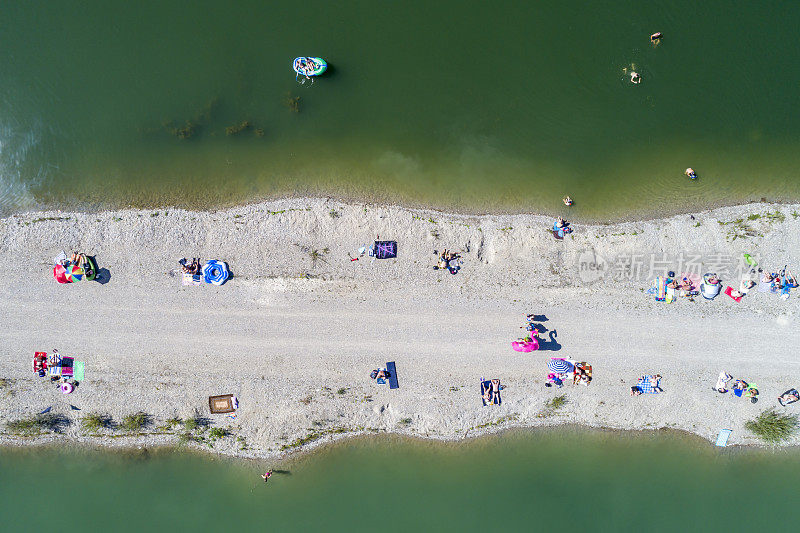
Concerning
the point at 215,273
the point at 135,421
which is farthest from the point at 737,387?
the point at 135,421

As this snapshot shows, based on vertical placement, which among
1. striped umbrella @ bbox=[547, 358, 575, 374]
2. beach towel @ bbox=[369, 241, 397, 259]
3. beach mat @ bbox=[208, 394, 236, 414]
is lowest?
beach mat @ bbox=[208, 394, 236, 414]

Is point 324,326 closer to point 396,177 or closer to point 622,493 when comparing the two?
point 396,177

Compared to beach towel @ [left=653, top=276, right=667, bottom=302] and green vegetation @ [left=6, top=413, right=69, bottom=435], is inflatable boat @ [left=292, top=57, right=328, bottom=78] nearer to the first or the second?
beach towel @ [left=653, top=276, right=667, bottom=302]

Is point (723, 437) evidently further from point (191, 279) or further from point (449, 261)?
point (191, 279)

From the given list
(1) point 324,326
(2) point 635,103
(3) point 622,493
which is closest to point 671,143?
(2) point 635,103

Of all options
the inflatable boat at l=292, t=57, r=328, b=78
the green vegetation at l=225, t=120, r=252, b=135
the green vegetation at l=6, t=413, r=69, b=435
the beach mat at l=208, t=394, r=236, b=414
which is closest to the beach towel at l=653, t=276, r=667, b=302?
the inflatable boat at l=292, t=57, r=328, b=78

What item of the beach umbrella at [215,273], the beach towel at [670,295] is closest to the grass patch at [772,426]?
the beach towel at [670,295]

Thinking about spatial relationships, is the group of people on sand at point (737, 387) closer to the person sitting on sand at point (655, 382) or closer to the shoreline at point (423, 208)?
the person sitting on sand at point (655, 382)
